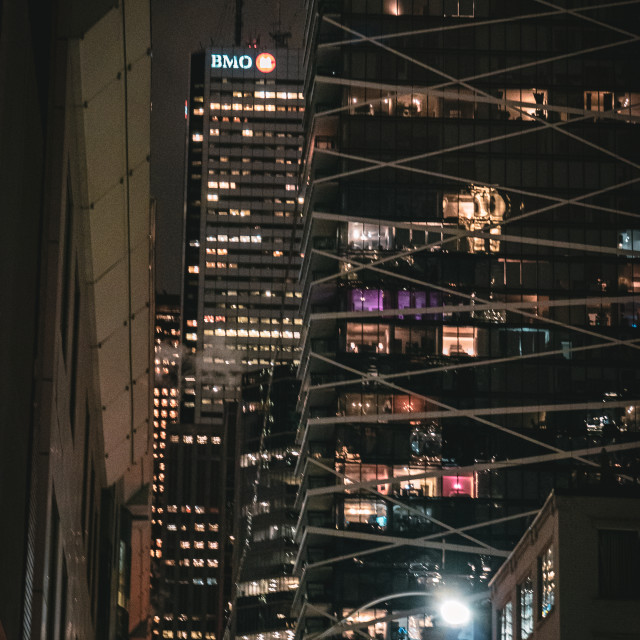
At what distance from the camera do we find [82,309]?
27.9 meters

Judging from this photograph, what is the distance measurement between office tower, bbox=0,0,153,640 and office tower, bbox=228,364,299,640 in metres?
149

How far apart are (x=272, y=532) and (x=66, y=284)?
16951 centimetres

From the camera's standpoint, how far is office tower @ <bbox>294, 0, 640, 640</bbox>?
349 feet

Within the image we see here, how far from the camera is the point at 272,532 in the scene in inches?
7466

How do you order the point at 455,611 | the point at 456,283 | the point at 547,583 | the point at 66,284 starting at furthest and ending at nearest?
the point at 456,283 < the point at 547,583 < the point at 455,611 < the point at 66,284

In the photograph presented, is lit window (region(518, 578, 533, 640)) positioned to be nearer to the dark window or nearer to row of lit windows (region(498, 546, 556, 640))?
row of lit windows (region(498, 546, 556, 640))

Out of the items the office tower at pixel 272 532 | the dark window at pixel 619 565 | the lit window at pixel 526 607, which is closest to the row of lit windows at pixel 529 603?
the lit window at pixel 526 607

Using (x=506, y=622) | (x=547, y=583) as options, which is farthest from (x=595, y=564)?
(x=506, y=622)

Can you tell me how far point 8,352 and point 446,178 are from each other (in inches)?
3866

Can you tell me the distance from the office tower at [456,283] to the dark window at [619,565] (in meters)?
66.4

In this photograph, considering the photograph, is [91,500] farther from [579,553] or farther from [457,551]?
[457,551]

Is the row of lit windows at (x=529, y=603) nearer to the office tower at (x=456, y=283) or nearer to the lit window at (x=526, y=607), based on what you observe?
the lit window at (x=526, y=607)

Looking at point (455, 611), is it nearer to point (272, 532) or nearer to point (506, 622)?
point (506, 622)

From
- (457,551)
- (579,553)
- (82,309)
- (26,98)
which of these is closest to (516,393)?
(457,551)
